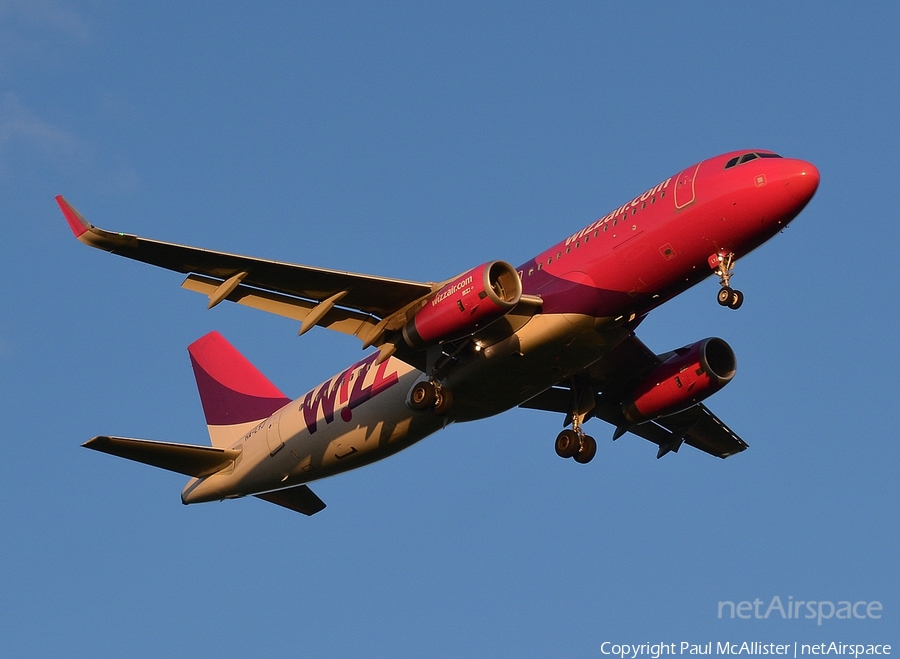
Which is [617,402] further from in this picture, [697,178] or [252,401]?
[252,401]

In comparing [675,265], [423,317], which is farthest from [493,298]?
[675,265]

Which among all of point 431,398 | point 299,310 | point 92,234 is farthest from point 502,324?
point 92,234

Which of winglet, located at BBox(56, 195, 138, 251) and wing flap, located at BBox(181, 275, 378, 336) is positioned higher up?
wing flap, located at BBox(181, 275, 378, 336)

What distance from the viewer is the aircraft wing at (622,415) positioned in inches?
1312

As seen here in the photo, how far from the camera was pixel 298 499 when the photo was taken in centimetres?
3581

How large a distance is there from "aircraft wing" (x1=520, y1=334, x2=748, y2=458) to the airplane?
63 millimetres

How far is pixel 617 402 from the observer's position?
34312 mm

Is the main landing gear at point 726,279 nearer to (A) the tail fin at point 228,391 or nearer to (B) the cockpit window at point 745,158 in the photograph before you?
(B) the cockpit window at point 745,158

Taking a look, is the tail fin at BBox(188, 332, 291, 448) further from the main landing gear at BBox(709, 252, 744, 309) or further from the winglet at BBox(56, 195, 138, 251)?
the main landing gear at BBox(709, 252, 744, 309)

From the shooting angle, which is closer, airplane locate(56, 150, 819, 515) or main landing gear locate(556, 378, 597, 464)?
airplane locate(56, 150, 819, 515)

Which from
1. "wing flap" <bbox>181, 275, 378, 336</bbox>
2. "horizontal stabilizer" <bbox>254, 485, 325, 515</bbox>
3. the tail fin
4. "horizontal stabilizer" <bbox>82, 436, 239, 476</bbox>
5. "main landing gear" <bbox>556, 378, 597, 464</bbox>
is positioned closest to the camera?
"wing flap" <bbox>181, 275, 378, 336</bbox>

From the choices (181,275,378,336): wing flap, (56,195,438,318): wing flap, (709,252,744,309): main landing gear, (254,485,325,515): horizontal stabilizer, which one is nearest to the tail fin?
(254,485,325,515): horizontal stabilizer

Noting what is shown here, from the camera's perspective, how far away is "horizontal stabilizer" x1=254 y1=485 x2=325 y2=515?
35.7m

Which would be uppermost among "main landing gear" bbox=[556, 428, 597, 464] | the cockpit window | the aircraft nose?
the cockpit window
